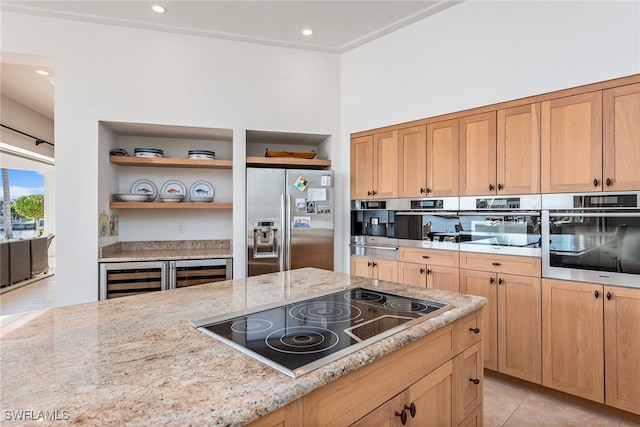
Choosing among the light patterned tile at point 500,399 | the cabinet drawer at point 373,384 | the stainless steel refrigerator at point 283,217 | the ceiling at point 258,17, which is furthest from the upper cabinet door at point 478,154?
the cabinet drawer at point 373,384

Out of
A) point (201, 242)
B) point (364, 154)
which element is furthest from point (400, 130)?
point (201, 242)

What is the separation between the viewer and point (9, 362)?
2.90ft

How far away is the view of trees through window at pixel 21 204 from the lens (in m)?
6.19

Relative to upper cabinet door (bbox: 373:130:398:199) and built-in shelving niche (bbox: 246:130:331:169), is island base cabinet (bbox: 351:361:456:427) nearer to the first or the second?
upper cabinet door (bbox: 373:130:398:199)

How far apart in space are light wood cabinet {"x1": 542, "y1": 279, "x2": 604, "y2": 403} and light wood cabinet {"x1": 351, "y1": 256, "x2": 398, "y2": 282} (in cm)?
126

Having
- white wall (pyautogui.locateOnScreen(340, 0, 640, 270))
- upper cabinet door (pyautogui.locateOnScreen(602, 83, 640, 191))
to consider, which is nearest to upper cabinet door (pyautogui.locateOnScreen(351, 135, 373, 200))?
white wall (pyautogui.locateOnScreen(340, 0, 640, 270))

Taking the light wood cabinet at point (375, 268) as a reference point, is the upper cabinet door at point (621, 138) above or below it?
above

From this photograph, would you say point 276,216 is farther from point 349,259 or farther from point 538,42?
point 538,42

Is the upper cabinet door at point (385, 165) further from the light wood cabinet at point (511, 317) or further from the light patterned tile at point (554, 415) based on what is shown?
the light patterned tile at point (554, 415)

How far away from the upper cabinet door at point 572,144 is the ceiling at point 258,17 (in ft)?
4.40

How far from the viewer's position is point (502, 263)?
259cm

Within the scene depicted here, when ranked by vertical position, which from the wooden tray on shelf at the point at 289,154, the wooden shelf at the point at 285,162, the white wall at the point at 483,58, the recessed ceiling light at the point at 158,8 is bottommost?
the wooden shelf at the point at 285,162

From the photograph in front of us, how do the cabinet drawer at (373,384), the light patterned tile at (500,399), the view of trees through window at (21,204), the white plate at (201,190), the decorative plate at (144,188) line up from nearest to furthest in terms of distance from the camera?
the cabinet drawer at (373,384)
the light patterned tile at (500,399)
the decorative plate at (144,188)
the white plate at (201,190)
the view of trees through window at (21,204)

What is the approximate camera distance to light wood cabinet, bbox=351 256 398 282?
10.7 feet
